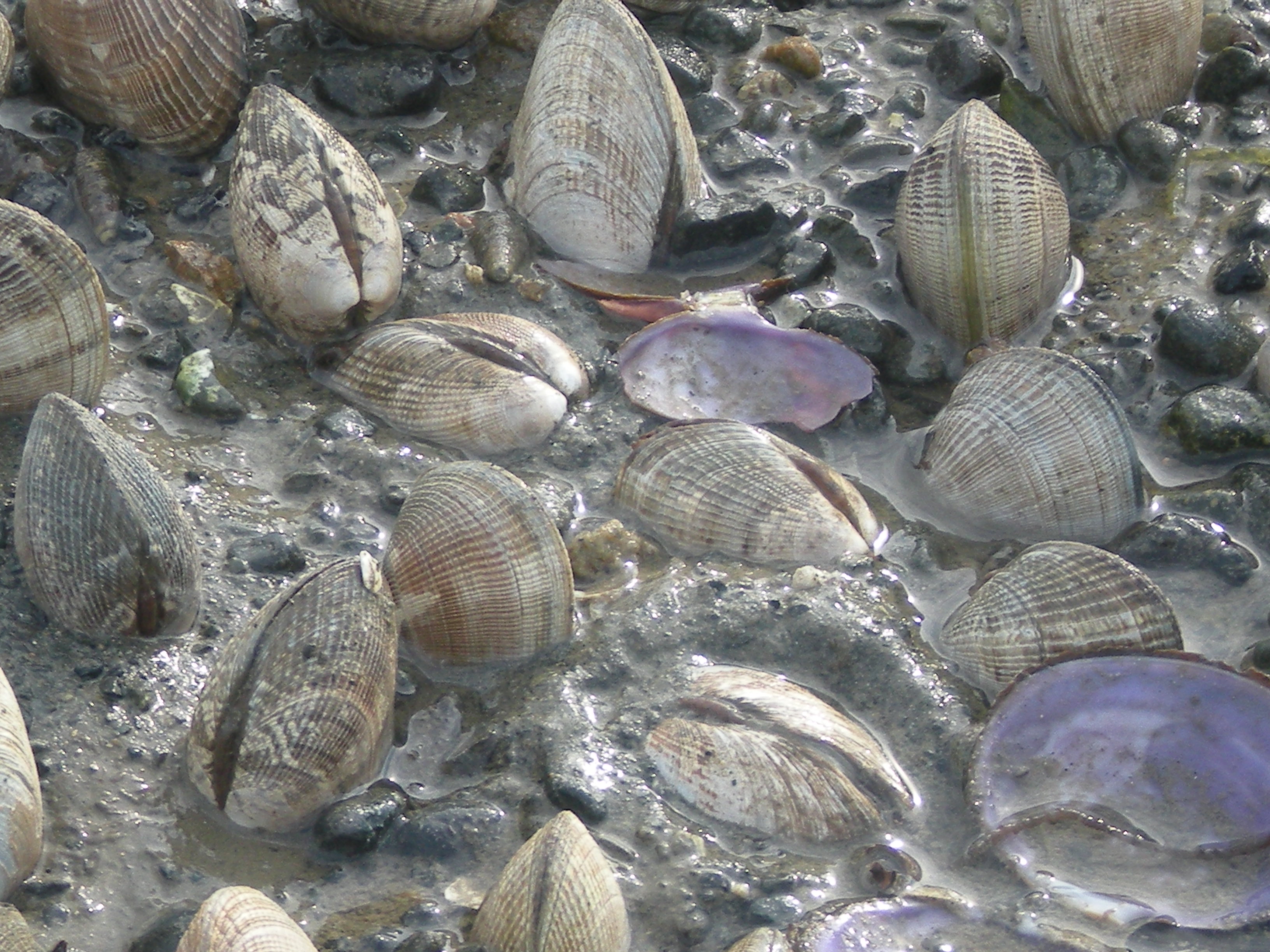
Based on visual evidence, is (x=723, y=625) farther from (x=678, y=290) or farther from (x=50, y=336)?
(x=50, y=336)

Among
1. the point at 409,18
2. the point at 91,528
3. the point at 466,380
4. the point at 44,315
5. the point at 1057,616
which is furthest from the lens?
the point at 409,18

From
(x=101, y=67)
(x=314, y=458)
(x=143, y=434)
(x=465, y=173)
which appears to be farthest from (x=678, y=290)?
(x=101, y=67)

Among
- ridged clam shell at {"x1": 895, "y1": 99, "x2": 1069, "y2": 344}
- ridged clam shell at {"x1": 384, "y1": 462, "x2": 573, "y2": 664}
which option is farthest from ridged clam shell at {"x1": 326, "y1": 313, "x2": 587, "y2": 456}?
ridged clam shell at {"x1": 895, "y1": 99, "x2": 1069, "y2": 344}

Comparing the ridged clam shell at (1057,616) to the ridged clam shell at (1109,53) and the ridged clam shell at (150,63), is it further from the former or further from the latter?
the ridged clam shell at (150,63)

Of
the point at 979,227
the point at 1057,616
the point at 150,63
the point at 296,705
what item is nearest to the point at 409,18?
the point at 150,63

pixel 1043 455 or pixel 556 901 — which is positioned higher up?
pixel 1043 455

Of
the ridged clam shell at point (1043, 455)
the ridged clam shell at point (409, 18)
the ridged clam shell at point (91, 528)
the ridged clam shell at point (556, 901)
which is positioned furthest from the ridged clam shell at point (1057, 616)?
the ridged clam shell at point (409, 18)

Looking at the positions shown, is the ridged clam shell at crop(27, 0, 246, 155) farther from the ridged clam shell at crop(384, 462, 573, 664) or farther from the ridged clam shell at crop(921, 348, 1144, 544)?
the ridged clam shell at crop(921, 348, 1144, 544)

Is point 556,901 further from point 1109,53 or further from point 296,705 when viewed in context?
point 1109,53

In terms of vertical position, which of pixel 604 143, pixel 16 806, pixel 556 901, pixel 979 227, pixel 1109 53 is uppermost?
pixel 1109 53
